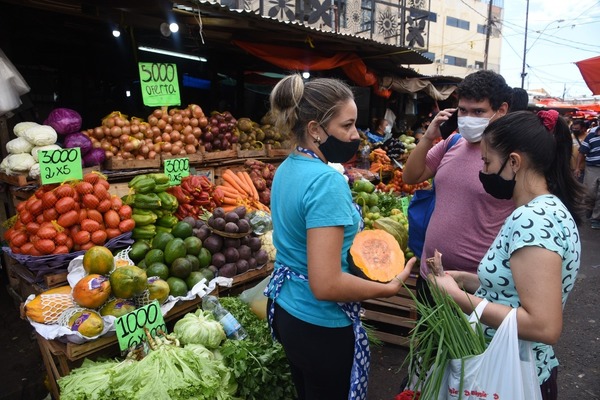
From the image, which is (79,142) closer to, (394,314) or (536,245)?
(394,314)

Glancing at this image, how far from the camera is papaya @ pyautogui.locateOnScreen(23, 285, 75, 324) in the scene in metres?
2.49

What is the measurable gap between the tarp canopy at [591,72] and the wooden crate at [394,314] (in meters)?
8.01

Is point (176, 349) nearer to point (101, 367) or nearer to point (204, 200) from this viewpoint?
point (101, 367)

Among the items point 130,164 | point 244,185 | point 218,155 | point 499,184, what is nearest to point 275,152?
point 218,155

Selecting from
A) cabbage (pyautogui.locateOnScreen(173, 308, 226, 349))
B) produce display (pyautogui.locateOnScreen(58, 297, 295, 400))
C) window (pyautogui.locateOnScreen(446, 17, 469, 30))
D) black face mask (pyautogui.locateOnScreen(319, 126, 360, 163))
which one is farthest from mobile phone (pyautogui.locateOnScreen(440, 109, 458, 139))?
window (pyautogui.locateOnScreen(446, 17, 469, 30))

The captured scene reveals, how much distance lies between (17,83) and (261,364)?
11.0ft

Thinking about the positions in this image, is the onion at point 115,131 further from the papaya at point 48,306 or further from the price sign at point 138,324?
the price sign at point 138,324

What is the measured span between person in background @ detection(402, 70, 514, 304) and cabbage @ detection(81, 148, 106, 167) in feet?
10.3

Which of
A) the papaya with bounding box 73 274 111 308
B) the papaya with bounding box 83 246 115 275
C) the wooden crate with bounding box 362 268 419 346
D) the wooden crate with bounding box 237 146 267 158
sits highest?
the wooden crate with bounding box 237 146 267 158

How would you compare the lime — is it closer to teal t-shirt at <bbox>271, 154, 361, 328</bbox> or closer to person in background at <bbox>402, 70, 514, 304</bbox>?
teal t-shirt at <bbox>271, 154, 361, 328</bbox>

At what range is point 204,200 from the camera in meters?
3.98

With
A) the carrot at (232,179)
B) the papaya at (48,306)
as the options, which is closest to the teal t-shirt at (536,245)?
the papaya at (48,306)

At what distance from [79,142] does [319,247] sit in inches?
129

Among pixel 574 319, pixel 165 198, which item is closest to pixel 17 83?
pixel 165 198
